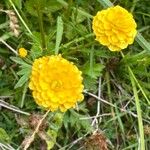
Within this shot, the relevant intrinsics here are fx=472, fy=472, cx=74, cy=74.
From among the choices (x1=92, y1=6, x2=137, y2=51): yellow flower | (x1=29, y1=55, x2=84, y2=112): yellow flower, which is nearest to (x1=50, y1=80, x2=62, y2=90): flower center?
(x1=29, y1=55, x2=84, y2=112): yellow flower

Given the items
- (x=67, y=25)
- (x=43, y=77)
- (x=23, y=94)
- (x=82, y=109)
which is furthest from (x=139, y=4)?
(x=43, y=77)

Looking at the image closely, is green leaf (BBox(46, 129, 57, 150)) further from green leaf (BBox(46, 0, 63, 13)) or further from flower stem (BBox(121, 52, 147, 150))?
green leaf (BBox(46, 0, 63, 13))

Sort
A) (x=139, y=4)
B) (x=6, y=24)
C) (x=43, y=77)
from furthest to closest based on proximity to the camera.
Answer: (x=139, y=4) → (x=6, y=24) → (x=43, y=77)

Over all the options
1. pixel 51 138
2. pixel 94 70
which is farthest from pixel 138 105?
pixel 51 138

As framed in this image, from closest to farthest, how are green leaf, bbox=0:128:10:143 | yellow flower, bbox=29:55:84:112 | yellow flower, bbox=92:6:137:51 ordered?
yellow flower, bbox=29:55:84:112 → yellow flower, bbox=92:6:137:51 → green leaf, bbox=0:128:10:143

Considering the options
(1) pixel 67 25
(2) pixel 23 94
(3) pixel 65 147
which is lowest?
(3) pixel 65 147

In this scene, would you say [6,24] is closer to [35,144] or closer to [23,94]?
[23,94]
